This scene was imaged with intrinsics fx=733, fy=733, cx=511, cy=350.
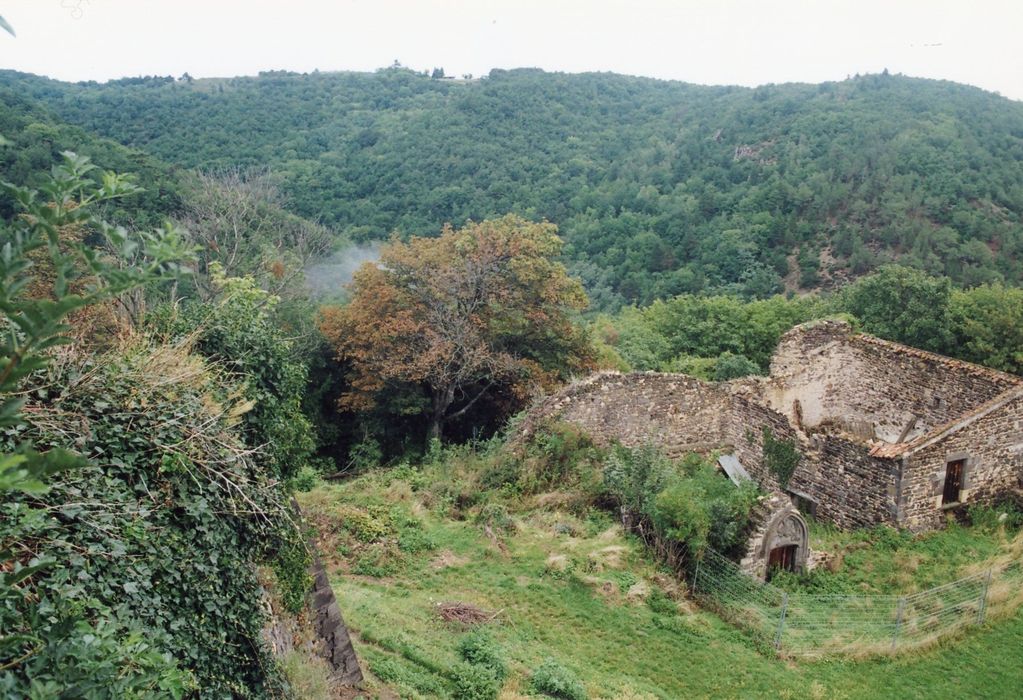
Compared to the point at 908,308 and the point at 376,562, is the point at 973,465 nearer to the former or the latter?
the point at 908,308

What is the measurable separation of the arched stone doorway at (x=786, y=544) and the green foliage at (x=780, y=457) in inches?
102

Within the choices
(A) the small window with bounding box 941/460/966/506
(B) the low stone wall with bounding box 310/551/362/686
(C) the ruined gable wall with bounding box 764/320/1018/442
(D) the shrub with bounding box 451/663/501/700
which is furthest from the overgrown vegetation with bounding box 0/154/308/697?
(C) the ruined gable wall with bounding box 764/320/1018/442

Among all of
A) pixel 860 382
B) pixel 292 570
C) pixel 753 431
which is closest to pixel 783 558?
pixel 753 431

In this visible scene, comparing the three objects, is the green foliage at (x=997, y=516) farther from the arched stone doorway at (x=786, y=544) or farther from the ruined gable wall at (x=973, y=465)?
the arched stone doorway at (x=786, y=544)

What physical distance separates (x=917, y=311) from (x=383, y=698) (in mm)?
18294

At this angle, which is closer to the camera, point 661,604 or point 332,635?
point 332,635

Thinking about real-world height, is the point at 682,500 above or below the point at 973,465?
below

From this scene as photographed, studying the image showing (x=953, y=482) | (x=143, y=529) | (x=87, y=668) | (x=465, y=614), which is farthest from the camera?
(x=953, y=482)

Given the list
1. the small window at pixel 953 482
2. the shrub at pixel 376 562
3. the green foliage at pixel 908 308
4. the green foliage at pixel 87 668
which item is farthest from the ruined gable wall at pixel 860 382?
the green foliage at pixel 87 668

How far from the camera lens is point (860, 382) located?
55.5ft

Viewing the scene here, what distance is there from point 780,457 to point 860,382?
177 inches

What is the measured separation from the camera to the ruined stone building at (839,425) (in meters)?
12.1

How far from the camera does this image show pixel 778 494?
36.9 feet

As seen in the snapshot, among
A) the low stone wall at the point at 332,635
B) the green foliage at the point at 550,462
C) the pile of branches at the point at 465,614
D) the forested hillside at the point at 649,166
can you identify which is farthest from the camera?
the forested hillside at the point at 649,166
